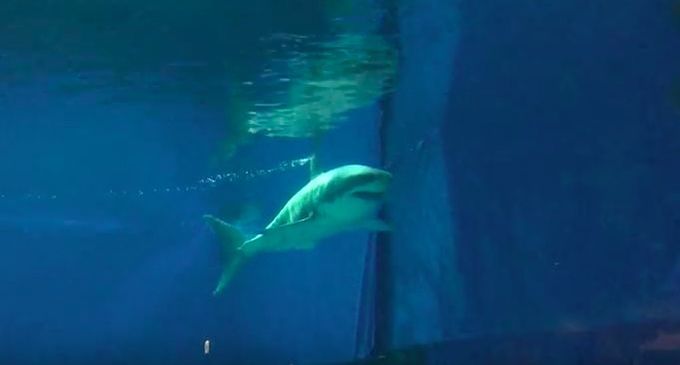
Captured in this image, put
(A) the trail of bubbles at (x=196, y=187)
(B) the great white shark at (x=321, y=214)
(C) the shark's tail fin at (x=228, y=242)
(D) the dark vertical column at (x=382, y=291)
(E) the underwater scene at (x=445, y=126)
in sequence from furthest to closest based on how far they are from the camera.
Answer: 1. (A) the trail of bubbles at (x=196, y=187)
2. (D) the dark vertical column at (x=382, y=291)
3. (C) the shark's tail fin at (x=228, y=242)
4. (E) the underwater scene at (x=445, y=126)
5. (B) the great white shark at (x=321, y=214)

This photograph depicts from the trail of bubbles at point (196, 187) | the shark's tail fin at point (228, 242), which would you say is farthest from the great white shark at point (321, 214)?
the trail of bubbles at point (196, 187)

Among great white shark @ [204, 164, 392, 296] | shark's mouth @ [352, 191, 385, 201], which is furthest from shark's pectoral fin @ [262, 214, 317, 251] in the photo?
shark's mouth @ [352, 191, 385, 201]

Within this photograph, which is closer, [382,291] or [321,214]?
[321,214]

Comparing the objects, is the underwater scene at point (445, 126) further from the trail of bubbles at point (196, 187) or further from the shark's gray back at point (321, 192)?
the trail of bubbles at point (196, 187)

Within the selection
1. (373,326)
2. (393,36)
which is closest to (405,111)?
(393,36)

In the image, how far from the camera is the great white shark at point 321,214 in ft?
31.8

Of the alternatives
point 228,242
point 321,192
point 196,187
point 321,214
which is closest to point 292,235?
point 321,214

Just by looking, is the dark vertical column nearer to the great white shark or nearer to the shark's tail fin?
the great white shark

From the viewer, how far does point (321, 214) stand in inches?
424

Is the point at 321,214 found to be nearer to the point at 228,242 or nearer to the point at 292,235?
the point at 292,235

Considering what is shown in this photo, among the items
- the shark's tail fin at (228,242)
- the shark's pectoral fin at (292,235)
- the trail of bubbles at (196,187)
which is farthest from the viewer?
the trail of bubbles at (196,187)

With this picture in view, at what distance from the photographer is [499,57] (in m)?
12.4

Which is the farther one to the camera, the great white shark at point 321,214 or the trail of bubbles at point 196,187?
the trail of bubbles at point 196,187

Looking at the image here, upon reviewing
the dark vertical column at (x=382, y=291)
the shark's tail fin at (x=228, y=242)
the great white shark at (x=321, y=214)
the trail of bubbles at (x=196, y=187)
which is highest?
the great white shark at (x=321, y=214)
